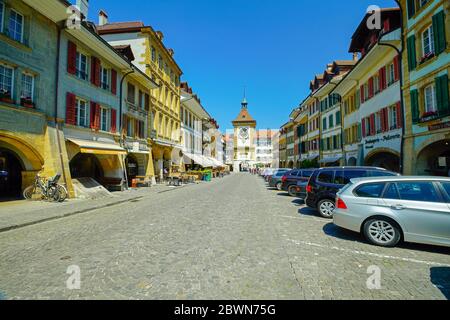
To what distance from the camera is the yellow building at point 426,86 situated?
11.7 m

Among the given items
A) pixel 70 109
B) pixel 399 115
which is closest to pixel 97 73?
pixel 70 109

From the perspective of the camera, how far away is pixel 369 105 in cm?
1989

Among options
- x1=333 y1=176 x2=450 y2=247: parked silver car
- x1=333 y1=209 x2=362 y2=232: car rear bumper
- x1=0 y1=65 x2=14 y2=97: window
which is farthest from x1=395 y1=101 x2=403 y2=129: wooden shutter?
x1=0 y1=65 x2=14 y2=97: window

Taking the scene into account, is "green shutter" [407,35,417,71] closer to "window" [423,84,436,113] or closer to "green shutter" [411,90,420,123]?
"green shutter" [411,90,420,123]

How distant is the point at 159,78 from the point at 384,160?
22.7 meters

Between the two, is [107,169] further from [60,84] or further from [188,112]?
[188,112]

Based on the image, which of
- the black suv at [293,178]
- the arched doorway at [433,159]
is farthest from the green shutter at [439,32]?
the black suv at [293,178]

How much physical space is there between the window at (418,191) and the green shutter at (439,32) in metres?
10.2

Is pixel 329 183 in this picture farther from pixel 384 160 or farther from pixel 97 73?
pixel 97 73

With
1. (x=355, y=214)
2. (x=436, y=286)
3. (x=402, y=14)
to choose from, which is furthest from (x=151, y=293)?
(x=402, y=14)

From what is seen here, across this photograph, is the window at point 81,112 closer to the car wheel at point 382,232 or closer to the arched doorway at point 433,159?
the car wheel at point 382,232

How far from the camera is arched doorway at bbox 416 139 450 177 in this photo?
12.9 m

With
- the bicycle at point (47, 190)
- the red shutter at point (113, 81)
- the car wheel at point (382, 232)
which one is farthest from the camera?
the red shutter at point (113, 81)

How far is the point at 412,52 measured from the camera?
551 inches
